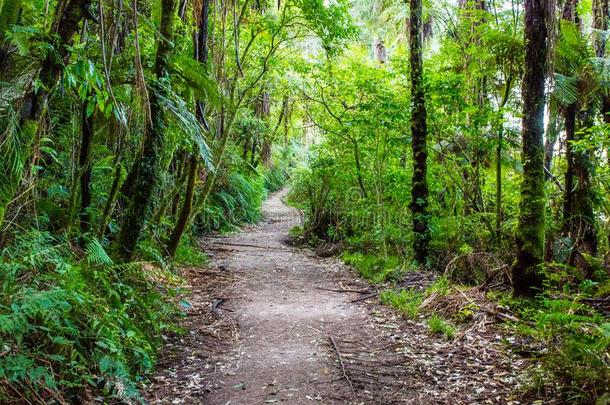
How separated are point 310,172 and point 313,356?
8.94 metres

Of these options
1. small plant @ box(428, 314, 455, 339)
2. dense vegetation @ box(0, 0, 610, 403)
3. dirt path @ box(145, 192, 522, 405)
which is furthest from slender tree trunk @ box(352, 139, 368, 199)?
small plant @ box(428, 314, 455, 339)

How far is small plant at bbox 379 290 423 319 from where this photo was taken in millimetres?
6199

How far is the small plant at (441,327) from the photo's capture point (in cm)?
526

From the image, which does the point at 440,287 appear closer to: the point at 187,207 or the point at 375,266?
the point at 375,266

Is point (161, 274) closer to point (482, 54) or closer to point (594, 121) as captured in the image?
point (482, 54)

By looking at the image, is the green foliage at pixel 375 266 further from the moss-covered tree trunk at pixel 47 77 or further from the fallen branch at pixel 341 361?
the moss-covered tree trunk at pixel 47 77

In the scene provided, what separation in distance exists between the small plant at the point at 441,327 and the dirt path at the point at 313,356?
123 mm

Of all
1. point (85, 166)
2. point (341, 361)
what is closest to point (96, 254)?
point (85, 166)

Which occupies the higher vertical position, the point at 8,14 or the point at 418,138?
the point at 8,14

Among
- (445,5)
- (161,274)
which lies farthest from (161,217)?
(445,5)

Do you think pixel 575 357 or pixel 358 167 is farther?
pixel 358 167

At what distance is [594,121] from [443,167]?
2752 mm

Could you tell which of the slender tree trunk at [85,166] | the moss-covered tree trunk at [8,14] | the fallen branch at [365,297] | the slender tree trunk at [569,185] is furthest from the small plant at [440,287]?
the moss-covered tree trunk at [8,14]

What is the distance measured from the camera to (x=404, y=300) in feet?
22.0
